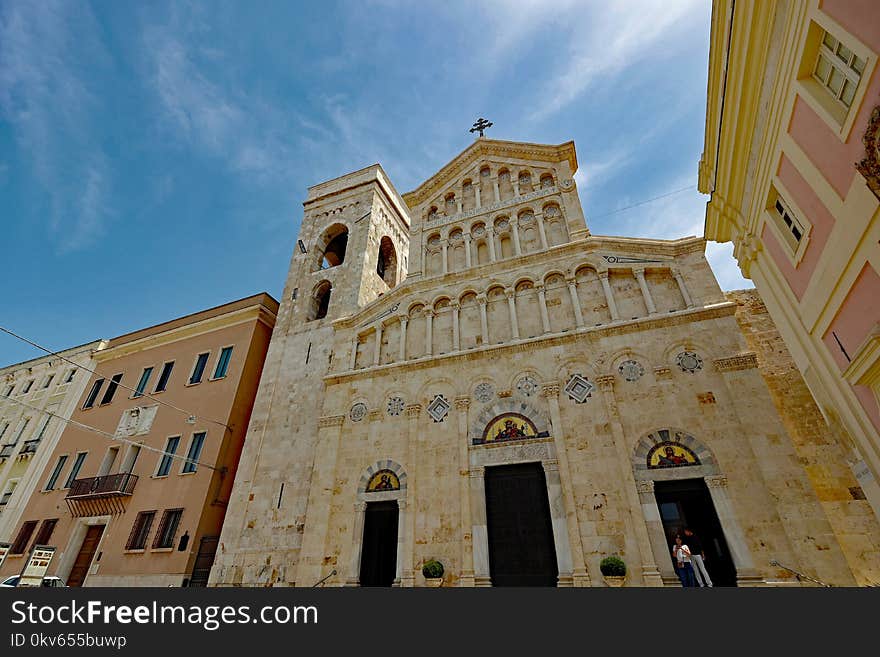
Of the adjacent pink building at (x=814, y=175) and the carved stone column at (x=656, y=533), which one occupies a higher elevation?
the adjacent pink building at (x=814, y=175)

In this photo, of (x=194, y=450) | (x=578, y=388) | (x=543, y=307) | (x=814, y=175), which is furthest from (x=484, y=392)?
(x=194, y=450)

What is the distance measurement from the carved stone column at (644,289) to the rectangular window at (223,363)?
18.8 m

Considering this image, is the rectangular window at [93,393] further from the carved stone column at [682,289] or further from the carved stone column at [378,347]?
the carved stone column at [682,289]

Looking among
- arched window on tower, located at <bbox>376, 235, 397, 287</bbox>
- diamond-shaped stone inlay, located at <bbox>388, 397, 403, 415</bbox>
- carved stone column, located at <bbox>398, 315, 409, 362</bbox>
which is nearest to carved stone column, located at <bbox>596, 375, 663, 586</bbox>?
diamond-shaped stone inlay, located at <bbox>388, 397, 403, 415</bbox>

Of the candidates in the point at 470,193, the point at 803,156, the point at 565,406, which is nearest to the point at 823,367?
the point at 803,156

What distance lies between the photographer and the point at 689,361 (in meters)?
12.6

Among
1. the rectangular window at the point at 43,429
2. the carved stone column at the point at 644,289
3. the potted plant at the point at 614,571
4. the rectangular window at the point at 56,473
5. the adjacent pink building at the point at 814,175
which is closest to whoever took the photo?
the adjacent pink building at the point at 814,175

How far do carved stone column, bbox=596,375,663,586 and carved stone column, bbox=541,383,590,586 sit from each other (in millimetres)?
1324

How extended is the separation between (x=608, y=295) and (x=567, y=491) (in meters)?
6.64

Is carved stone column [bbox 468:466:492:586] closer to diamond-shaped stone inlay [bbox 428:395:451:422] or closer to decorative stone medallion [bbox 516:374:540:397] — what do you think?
diamond-shaped stone inlay [bbox 428:395:451:422]

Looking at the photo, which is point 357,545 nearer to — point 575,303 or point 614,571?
point 614,571

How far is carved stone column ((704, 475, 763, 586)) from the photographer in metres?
9.63

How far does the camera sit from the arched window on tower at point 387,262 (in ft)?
87.5

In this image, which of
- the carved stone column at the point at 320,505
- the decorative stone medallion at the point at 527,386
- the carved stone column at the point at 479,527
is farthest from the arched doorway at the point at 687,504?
the carved stone column at the point at 320,505
